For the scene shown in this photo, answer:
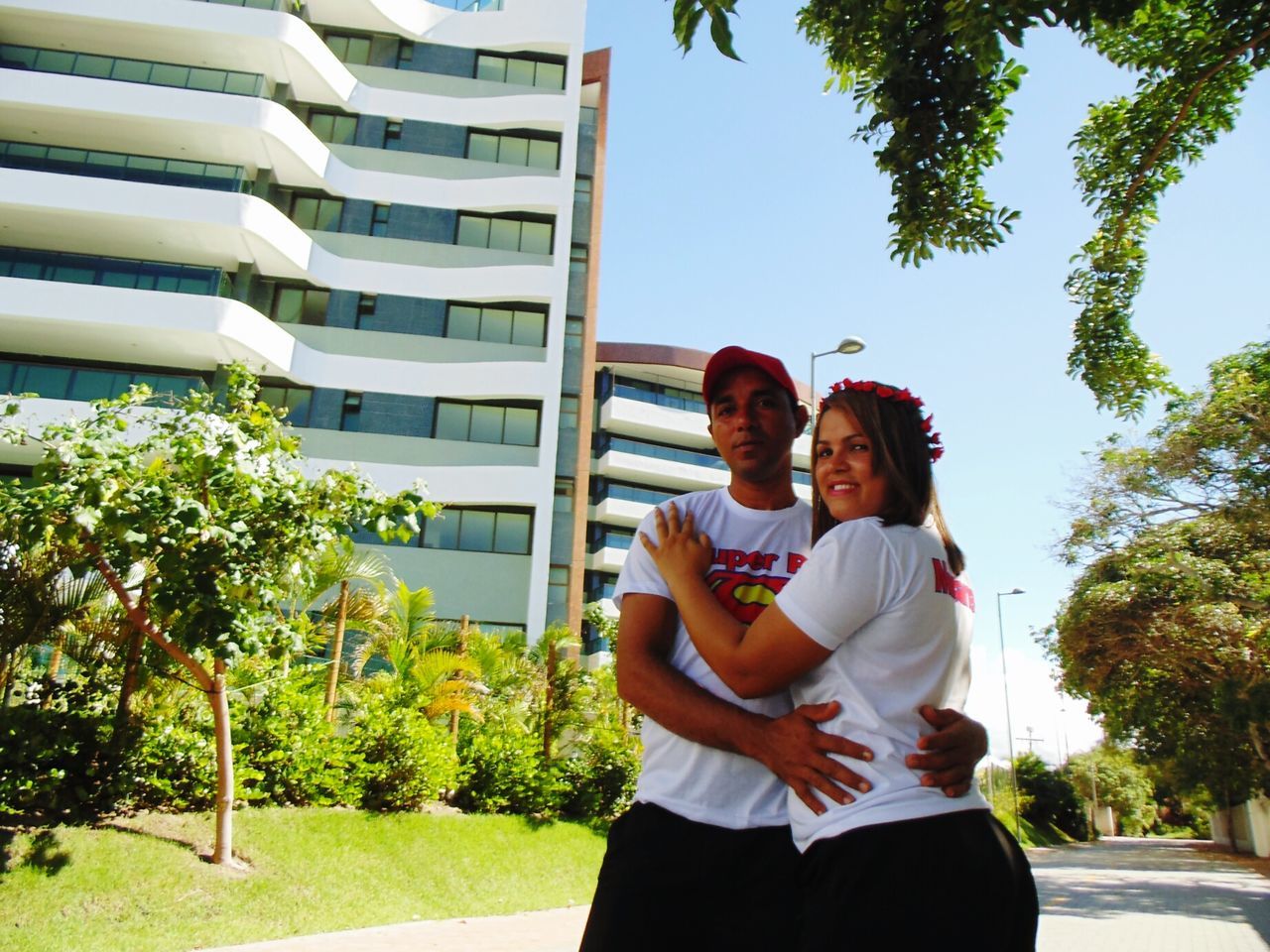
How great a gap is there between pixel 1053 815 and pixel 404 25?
49.6m

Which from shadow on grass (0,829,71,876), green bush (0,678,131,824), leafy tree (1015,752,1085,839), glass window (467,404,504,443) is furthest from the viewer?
Result: leafy tree (1015,752,1085,839)

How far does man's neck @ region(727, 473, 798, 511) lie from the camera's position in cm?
238

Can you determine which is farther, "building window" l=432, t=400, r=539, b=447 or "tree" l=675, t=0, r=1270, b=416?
"building window" l=432, t=400, r=539, b=447

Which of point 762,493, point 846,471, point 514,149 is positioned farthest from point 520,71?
point 846,471

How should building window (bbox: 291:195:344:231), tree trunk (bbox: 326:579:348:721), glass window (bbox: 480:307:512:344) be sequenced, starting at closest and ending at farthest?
tree trunk (bbox: 326:579:348:721) < glass window (bbox: 480:307:512:344) < building window (bbox: 291:195:344:231)

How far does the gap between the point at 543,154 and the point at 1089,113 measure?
25242mm

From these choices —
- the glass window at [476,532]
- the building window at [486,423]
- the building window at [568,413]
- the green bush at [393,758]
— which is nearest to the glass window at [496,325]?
the building window at [486,423]

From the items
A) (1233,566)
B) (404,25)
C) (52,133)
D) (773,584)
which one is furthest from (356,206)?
(773,584)

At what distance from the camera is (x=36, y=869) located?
23.1ft

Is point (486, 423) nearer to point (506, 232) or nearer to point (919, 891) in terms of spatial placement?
point (506, 232)

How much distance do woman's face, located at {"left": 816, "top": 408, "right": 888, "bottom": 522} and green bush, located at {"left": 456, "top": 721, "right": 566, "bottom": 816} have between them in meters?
11.8

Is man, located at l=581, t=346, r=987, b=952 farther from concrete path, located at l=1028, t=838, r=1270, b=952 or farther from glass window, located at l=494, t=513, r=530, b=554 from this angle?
glass window, located at l=494, t=513, r=530, b=554

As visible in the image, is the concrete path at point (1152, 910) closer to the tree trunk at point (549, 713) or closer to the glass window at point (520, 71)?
the tree trunk at point (549, 713)

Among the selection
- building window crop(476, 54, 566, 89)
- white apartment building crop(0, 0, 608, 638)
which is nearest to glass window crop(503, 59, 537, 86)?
building window crop(476, 54, 566, 89)
